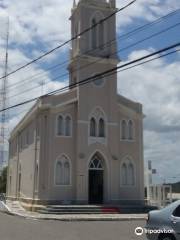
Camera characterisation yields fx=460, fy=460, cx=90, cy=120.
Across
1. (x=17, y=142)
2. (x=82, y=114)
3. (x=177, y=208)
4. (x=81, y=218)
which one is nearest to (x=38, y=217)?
(x=81, y=218)

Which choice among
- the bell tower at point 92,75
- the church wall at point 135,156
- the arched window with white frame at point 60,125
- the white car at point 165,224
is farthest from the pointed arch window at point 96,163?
the white car at point 165,224

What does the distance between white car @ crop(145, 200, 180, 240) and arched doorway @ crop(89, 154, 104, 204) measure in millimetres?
23898

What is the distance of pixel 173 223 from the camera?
12031mm

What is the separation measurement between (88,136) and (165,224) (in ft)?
79.7

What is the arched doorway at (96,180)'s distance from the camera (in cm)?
3666

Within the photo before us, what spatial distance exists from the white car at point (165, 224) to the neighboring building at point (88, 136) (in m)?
22.6

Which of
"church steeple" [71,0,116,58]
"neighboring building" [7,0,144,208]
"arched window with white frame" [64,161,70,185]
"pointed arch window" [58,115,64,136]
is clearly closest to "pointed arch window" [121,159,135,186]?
"neighboring building" [7,0,144,208]

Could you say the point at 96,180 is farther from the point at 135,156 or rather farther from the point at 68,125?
the point at 68,125

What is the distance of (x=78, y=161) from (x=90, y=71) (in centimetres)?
773

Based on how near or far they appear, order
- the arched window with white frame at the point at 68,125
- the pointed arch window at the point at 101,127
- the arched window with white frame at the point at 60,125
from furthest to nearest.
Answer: the pointed arch window at the point at 101,127
the arched window with white frame at the point at 68,125
the arched window with white frame at the point at 60,125

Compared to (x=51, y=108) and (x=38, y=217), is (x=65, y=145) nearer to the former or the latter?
(x=51, y=108)

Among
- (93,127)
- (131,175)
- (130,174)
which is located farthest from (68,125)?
(131,175)

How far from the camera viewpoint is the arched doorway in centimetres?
3666

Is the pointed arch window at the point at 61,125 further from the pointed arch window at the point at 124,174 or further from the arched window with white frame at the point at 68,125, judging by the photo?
the pointed arch window at the point at 124,174
